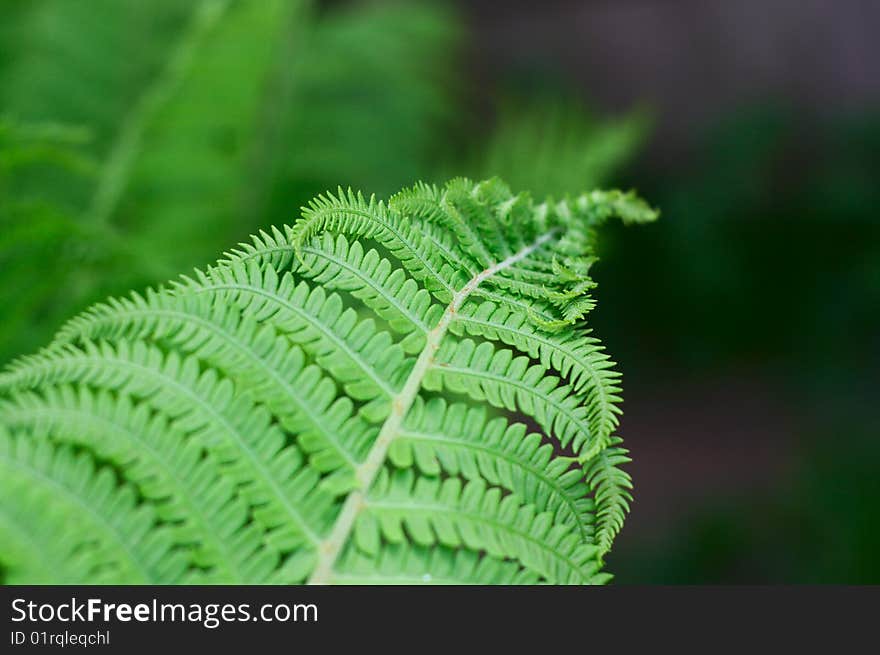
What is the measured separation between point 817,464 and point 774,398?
66 cm

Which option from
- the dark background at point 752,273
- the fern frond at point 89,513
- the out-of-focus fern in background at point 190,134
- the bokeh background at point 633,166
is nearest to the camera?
the fern frond at point 89,513

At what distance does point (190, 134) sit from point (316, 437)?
3.73 feet

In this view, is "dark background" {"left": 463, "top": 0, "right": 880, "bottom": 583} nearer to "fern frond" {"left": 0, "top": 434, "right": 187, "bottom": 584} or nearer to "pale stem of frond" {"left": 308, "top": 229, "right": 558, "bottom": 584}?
"pale stem of frond" {"left": 308, "top": 229, "right": 558, "bottom": 584}

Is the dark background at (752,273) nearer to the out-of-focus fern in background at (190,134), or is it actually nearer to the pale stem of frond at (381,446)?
the out-of-focus fern in background at (190,134)

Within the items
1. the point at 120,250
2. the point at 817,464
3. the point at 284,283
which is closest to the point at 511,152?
the point at 120,250

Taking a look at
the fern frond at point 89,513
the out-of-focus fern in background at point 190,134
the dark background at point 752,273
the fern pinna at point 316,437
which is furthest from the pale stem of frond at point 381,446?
the dark background at point 752,273

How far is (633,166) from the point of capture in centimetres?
397

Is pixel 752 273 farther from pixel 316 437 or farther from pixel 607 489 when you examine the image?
pixel 316 437

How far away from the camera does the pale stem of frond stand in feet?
1.95

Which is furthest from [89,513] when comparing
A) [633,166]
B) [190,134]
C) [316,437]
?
[633,166]

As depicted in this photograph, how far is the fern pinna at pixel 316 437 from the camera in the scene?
1.83 feet

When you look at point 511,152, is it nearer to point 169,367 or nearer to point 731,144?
point 169,367

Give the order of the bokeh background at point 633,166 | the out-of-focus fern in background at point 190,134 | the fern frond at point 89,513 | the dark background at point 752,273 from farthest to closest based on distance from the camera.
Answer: the dark background at point 752,273
the bokeh background at point 633,166
the out-of-focus fern in background at point 190,134
the fern frond at point 89,513

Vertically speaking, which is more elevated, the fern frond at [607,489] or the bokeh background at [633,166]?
the bokeh background at [633,166]
